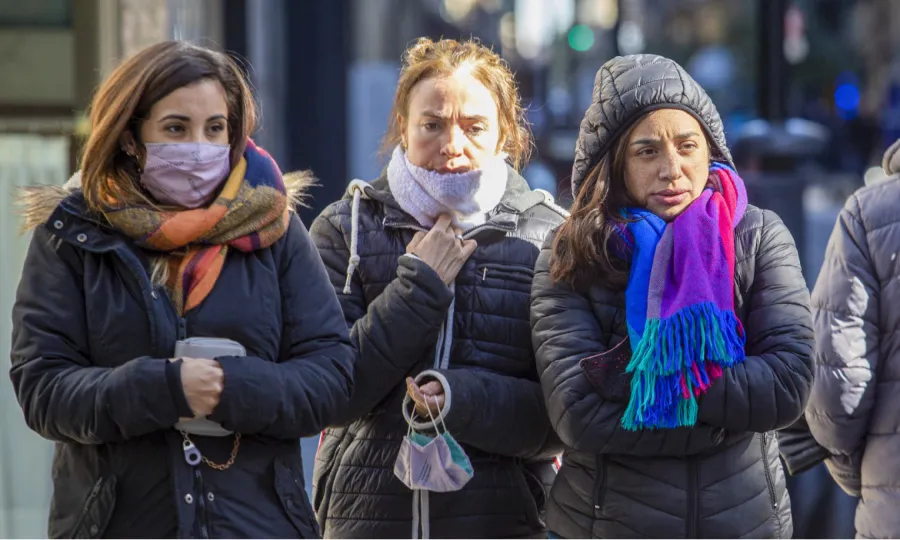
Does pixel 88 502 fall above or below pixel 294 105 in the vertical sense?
below

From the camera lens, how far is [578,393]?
371cm

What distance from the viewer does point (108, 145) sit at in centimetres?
344

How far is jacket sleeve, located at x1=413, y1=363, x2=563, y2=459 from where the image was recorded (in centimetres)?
402

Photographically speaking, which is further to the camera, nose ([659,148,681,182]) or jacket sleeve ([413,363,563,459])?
jacket sleeve ([413,363,563,459])

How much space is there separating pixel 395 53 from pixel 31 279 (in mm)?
25223

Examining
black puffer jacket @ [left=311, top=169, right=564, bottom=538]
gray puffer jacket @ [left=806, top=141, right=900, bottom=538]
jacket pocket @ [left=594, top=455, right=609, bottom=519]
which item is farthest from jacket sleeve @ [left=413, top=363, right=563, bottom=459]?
gray puffer jacket @ [left=806, top=141, right=900, bottom=538]

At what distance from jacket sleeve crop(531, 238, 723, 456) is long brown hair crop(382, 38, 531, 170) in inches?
23.6

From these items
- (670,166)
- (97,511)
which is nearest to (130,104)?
(97,511)

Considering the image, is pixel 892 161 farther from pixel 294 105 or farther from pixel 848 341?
pixel 294 105

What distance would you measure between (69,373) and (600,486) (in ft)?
4.53

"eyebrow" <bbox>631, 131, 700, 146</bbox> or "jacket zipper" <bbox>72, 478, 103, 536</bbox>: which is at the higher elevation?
"eyebrow" <bbox>631, 131, 700, 146</bbox>

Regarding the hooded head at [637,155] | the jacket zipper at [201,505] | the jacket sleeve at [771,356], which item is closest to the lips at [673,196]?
the hooded head at [637,155]

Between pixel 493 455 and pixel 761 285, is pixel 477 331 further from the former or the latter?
pixel 761 285

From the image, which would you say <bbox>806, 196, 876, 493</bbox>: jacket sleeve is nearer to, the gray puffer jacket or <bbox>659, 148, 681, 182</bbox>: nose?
the gray puffer jacket
